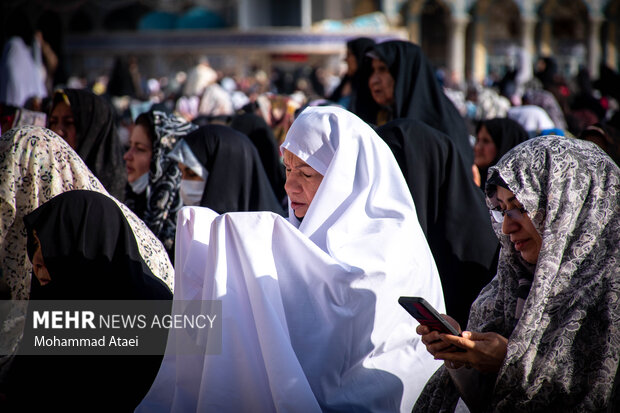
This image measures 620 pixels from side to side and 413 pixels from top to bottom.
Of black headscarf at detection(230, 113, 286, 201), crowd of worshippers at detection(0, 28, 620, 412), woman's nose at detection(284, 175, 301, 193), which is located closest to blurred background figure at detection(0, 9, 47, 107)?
black headscarf at detection(230, 113, 286, 201)

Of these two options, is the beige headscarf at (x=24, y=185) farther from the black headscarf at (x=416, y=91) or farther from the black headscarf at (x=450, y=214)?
the black headscarf at (x=416, y=91)

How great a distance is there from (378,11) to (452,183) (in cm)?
2006

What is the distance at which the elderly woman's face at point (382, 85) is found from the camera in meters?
4.06

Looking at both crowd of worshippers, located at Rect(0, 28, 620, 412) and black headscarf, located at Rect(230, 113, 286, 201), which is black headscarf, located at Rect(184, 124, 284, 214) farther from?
black headscarf, located at Rect(230, 113, 286, 201)

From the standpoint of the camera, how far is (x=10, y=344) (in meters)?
2.64

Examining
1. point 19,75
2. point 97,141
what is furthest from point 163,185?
point 19,75

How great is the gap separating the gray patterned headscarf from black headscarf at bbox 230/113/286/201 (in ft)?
1.98

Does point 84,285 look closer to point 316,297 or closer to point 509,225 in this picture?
point 316,297

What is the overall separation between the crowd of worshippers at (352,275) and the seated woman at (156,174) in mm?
692

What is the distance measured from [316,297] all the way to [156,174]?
1781 mm

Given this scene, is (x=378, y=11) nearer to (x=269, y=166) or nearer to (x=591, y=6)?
(x=591, y=6)

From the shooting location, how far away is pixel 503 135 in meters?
4.39

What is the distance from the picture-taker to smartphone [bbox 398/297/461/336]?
165cm

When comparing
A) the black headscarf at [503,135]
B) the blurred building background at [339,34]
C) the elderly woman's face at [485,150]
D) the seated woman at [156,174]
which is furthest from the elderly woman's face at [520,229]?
the blurred building background at [339,34]
